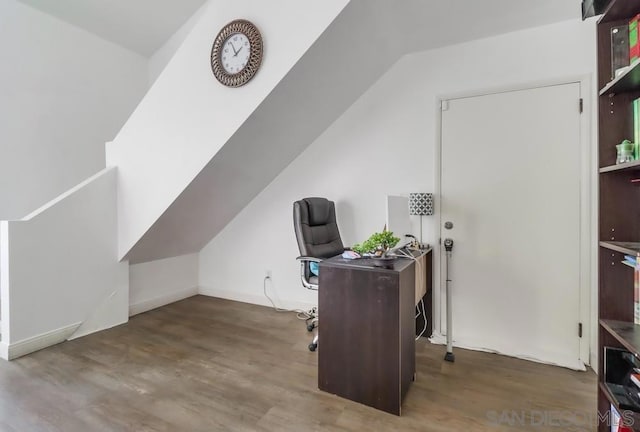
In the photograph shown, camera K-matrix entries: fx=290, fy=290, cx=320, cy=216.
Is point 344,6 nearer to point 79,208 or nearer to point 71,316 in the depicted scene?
point 79,208

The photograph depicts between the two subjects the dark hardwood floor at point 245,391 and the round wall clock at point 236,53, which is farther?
the round wall clock at point 236,53

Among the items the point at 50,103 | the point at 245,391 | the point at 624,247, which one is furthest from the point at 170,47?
the point at 624,247

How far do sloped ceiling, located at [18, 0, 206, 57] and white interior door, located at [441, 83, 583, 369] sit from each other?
353 cm

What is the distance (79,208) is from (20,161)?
→ 0.98 meters

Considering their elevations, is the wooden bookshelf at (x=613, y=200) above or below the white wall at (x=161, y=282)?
above

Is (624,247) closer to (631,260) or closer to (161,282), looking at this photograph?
(631,260)

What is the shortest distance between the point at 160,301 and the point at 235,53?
9.65 feet

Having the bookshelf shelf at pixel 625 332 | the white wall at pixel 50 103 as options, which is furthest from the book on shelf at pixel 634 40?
the white wall at pixel 50 103

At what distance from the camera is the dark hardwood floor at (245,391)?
1.58m

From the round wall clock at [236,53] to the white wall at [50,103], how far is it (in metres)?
2.18

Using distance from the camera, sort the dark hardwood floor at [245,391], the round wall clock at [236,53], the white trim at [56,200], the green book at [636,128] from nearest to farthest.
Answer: the green book at [636,128] < the dark hardwood floor at [245,391] < the round wall clock at [236,53] < the white trim at [56,200]

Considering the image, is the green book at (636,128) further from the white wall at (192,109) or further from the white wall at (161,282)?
the white wall at (161,282)

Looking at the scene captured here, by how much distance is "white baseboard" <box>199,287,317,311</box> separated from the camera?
10.7 ft

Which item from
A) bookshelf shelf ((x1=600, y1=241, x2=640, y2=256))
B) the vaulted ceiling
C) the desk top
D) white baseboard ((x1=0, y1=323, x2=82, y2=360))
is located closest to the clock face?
the vaulted ceiling
